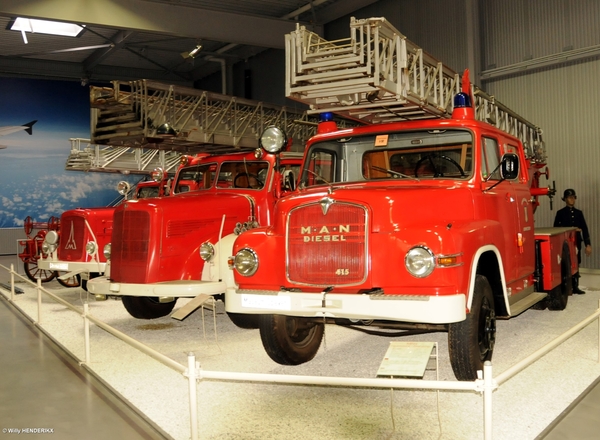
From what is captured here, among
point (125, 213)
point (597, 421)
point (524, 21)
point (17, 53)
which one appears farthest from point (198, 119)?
point (17, 53)

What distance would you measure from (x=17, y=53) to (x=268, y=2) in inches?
384

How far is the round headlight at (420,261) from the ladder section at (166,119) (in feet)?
16.1

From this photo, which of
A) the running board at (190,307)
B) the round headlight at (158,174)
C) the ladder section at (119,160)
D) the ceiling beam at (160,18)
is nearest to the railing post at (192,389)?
the running board at (190,307)

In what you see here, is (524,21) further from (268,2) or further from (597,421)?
(597,421)

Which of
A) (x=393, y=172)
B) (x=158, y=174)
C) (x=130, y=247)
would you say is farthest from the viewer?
(x=158, y=174)

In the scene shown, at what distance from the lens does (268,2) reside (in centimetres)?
1620

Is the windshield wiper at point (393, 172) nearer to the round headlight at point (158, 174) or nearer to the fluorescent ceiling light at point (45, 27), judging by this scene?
the round headlight at point (158, 174)

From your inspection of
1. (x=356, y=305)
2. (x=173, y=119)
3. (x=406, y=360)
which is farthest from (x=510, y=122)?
(x=406, y=360)

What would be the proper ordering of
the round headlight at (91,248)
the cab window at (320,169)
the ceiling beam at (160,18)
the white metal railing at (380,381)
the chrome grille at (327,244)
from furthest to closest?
the ceiling beam at (160,18)
the round headlight at (91,248)
the cab window at (320,169)
the chrome grille at (327,244)
the white metal railing at (380,381)

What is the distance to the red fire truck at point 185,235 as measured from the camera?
5.96 metres

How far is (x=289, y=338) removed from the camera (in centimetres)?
501

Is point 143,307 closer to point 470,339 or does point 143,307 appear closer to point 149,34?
point 470,339

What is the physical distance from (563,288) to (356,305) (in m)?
4.23

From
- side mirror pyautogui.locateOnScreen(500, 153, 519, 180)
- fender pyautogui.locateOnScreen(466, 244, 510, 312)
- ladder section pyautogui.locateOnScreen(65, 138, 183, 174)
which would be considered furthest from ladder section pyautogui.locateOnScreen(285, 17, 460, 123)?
ladder section pyautogui.locateOnScreen(65, 138, 183, 174)
